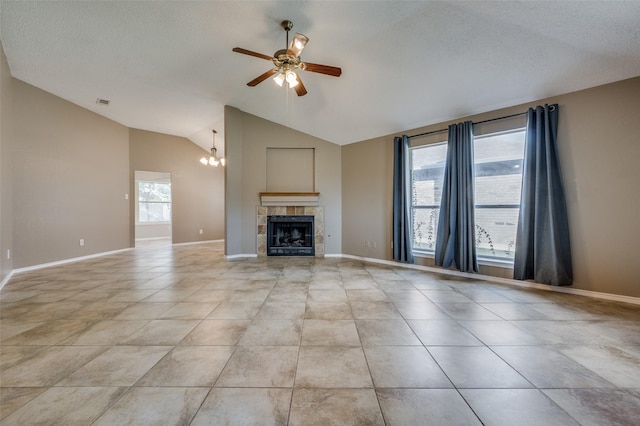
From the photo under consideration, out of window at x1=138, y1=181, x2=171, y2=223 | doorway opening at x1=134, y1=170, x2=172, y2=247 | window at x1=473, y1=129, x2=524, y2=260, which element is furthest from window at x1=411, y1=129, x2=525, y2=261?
window at x1=138, y1=181, x2=171, y2=223

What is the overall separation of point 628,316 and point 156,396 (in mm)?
4140

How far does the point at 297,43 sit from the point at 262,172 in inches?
145

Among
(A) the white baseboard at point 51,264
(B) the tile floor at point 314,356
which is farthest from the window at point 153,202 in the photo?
(B) the tile floor at point 314,356

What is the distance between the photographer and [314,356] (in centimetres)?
178

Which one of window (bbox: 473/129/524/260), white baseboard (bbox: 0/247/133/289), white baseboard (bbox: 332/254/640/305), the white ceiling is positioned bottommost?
white baseboard (bbox: 332/254/640/305)

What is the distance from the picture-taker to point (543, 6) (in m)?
2.26

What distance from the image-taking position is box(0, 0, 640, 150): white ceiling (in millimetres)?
2516

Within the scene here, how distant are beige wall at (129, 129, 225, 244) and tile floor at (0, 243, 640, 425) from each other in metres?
4.43

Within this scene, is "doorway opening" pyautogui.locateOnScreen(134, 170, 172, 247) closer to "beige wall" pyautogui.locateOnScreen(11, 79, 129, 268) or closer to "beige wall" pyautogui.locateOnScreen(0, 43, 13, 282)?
"beige wall" pyautogui.locateOnScreen(11, 79, 129, 268)

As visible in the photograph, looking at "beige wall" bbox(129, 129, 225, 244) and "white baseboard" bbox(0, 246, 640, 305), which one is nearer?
"white baseboard" bbox(0, 246, 640, 305)

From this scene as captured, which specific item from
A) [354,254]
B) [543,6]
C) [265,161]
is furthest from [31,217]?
[543,6]

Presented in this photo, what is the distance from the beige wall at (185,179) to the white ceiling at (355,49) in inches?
89.9

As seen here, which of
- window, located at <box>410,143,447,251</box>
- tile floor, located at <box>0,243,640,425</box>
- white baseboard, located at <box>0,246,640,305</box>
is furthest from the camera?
window, located at <box>410,143,447,251</box>

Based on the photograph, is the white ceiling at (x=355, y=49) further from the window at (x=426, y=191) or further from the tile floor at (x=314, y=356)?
the tile floor at (x=314, y=356)
